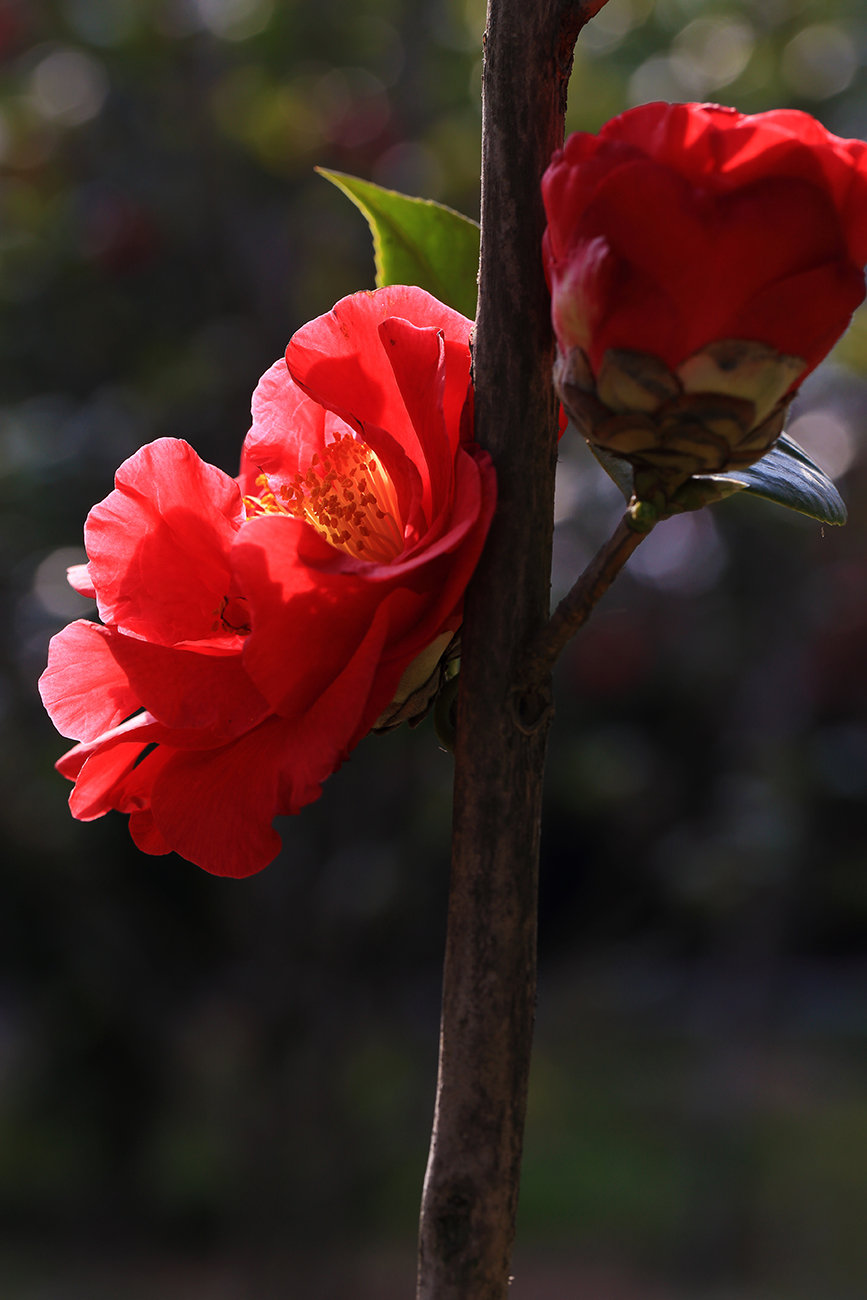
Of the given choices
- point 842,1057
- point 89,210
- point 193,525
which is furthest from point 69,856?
point 842,1057

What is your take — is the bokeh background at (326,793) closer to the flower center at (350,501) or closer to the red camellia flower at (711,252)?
the flower center at (350,501)

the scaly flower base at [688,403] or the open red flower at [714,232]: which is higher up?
the open red flower at [714,232]

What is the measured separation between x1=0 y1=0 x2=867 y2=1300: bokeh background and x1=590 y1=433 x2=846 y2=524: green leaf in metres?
1.19

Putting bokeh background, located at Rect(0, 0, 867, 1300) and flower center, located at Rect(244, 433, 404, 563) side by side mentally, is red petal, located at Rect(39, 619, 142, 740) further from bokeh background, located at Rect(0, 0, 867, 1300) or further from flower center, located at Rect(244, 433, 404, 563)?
bokeh background, located at Rect(0, 0, 867, 1300)

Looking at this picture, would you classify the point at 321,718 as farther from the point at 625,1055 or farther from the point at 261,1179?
the point at 625,1055

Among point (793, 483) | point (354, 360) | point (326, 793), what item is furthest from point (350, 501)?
point (326, 793)

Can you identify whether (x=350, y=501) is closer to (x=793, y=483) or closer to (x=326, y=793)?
(x=793, y=483)

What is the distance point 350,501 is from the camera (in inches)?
17.2

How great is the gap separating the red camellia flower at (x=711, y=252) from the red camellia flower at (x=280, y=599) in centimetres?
7

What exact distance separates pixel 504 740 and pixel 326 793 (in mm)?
1825

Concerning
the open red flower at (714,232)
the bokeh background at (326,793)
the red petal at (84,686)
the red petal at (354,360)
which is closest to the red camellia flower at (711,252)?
the open red flower at (714,232)

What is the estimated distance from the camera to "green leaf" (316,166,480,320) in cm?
47

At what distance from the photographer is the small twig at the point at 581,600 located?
1.07 feet

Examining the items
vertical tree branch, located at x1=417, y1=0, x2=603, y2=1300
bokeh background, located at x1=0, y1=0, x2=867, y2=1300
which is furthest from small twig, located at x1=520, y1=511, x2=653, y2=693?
bokeh background, located at x1=0, y1=0, x2=867, y2=1300
